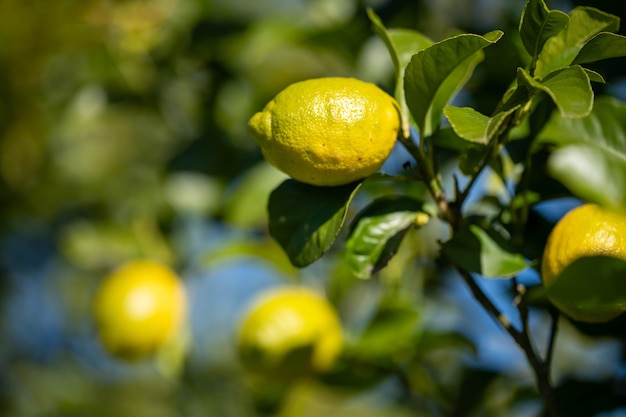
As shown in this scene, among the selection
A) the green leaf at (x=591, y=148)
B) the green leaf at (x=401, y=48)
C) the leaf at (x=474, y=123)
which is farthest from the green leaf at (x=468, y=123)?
the green leaf at (x=591, y=148)

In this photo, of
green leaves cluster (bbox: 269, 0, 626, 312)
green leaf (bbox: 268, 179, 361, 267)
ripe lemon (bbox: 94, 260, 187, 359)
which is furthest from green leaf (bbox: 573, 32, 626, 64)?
ripe lemon (bbox: 94, 260, 187, 359)

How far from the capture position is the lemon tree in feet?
1.91

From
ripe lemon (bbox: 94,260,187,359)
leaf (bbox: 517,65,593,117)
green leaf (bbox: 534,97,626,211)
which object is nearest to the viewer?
leaf (bbox: 517,65,593,117)

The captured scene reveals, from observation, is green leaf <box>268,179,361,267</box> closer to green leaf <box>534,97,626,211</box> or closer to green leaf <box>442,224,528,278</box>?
Result: green leaf <box>442,224,528,278</box>

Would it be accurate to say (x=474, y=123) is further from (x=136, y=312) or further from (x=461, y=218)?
(x=136, y=312)

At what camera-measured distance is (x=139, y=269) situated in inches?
56.6

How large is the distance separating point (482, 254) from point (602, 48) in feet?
0.68

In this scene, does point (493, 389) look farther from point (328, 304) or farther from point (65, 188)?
point (65, 188)

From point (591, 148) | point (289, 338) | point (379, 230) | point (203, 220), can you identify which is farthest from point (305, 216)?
point (203, 220)

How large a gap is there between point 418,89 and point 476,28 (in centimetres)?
54

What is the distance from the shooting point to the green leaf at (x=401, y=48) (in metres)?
0.70

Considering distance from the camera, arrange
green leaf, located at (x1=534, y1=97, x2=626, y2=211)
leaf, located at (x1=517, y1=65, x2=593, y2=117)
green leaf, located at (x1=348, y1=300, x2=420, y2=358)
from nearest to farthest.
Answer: leaf, located at (x1=517, y1=65, x2=593, y2=117) < green leaf, located at (x1=534, y1=97, x2=626, y2=211) < green leaf, located at (x1=348, y1=300, x2=420, y2=358)

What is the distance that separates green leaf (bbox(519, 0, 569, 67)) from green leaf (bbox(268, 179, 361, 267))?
0.59 ft

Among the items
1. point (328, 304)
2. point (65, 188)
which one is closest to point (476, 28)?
point (328, 304)
